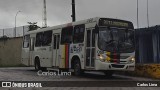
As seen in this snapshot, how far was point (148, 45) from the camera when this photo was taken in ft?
82.7

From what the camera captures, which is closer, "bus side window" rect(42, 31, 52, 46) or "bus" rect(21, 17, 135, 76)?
"bus" rect(21, 17, 135, 76)

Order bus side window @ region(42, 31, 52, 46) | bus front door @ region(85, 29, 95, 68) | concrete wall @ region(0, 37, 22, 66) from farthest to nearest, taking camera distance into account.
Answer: concrete wall @ region(0, 37, 22, 66)
bus side window @ region(42, 31, 52, 46)
bus front door @ region(85, 29, 95, 68)

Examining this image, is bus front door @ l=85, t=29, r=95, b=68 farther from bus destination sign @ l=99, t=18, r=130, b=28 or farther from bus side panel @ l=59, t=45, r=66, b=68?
bus side panel @ l=59, t=45, r=66, b=68

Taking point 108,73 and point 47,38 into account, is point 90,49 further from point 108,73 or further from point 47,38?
point 47,38

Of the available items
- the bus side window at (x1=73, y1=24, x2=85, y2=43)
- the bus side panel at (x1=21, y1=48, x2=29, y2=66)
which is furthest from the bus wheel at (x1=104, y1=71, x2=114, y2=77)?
the bus side panel at (x1=21, y1=48, x2=29, y2=66)

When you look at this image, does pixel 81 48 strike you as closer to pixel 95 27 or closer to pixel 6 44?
pixel 95 27

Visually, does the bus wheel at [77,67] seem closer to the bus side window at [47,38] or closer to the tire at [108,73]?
the tire at [108,73]

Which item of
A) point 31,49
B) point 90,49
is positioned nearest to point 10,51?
point 31,49

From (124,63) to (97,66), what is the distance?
1.36 m

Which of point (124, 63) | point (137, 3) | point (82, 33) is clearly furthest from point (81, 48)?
point (137, 3)

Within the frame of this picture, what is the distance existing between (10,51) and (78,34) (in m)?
27.7

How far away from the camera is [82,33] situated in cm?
2117

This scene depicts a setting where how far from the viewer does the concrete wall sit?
152ft

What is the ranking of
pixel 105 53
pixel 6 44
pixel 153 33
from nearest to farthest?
pixel 105 53
pixel 153 33
pixel 6 44
